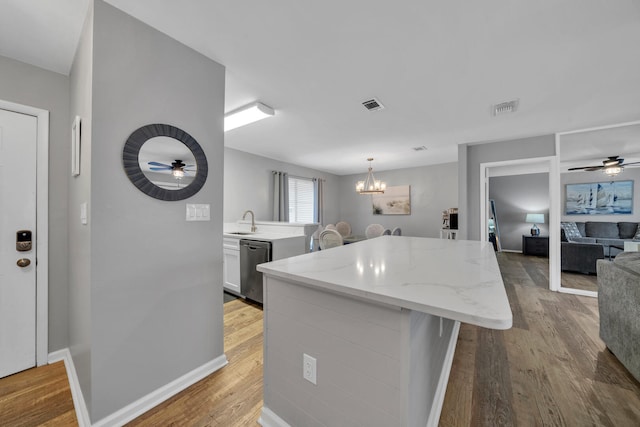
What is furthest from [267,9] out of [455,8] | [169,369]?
[169,369]

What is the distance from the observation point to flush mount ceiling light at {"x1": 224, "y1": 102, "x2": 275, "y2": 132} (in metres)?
2.53

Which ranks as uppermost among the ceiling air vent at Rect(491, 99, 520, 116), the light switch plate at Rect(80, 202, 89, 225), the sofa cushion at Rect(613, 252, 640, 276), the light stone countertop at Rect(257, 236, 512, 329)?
the ceiling air vent at Rect(491, 99, 520, 116)

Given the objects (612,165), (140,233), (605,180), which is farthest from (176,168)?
(605,180)

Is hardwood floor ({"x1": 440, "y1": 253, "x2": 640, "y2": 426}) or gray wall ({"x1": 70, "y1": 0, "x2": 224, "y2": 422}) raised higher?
gray wall ({"x1": 70, "y1": 0, "x2": 224, "y2": 422})

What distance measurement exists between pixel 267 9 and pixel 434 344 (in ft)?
6.94

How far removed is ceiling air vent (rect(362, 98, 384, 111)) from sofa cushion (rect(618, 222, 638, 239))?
5291 millimetres

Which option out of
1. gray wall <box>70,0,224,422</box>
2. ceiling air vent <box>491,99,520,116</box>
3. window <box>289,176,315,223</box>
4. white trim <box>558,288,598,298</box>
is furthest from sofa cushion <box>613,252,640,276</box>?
window <box>289,176,315,223</box>

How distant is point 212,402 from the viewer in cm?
145

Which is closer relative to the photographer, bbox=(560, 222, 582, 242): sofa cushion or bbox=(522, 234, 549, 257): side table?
bbox=(560, 222, 582, 242): sofa cushion

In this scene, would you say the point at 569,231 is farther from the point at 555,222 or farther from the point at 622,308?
the point at 622,308

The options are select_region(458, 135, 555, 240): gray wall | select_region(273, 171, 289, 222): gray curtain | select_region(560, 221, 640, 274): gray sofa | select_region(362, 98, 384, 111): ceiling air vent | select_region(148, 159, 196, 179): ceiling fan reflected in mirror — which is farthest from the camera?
select_region(273, 171, 289, 222): gray curtain

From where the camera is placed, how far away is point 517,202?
692cm

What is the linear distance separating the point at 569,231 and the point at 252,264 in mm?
5842

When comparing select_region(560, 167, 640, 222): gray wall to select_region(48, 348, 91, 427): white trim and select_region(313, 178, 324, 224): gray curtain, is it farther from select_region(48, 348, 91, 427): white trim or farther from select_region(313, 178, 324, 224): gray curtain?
select_region(48, 348, 91, 427): white trim
